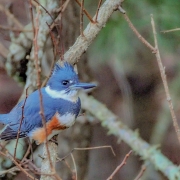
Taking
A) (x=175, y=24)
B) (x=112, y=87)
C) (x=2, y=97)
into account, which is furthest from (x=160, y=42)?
(x=2, y=97)

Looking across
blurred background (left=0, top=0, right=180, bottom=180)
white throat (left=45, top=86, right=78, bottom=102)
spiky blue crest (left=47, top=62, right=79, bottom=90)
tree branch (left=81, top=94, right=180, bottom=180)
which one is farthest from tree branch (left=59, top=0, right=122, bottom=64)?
tree branch (left=81, top=94, right=180, bottom=180)

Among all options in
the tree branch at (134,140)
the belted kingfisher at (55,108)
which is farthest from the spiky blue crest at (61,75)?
the tree branch at (134,140)

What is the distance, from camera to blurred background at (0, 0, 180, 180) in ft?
10.9

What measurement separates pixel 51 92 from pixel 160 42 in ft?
3.71

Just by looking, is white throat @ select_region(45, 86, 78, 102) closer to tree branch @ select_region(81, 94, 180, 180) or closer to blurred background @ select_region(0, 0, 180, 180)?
blurred background @ select_region(0, 0, 180, 180)

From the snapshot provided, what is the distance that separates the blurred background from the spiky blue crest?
1.63 ft

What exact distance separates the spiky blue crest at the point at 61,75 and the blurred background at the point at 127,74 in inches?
19.6

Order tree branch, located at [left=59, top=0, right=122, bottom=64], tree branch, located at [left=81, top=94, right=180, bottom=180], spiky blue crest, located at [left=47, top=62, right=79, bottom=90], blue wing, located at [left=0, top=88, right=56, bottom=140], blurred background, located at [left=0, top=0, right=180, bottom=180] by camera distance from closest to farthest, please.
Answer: tree branch, located at [left=59, top=0, right=122, bottom=64] < spiky blue crest, located at [left=47, top=62, right=79, bottom=90] < blue wing, located at [left=0, top=88, right=56, bottom=140] < tree branch, located at [left=81, top=94, right=180, bottom=180] < blurred background, located at [left=0, top=0, right=180, bottom=180]

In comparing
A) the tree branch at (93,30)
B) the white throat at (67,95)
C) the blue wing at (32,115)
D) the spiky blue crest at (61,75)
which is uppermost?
the tree branch at (93,30)

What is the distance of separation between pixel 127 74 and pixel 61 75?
229 centimetres

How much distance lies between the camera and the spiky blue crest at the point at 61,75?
2.42 meters

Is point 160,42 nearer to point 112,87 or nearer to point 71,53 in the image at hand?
point 71,53

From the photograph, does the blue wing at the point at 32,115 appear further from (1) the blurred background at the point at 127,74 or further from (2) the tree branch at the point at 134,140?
(2) the tree branch at the point at 134,140

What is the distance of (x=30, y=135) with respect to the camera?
261 centimetres
